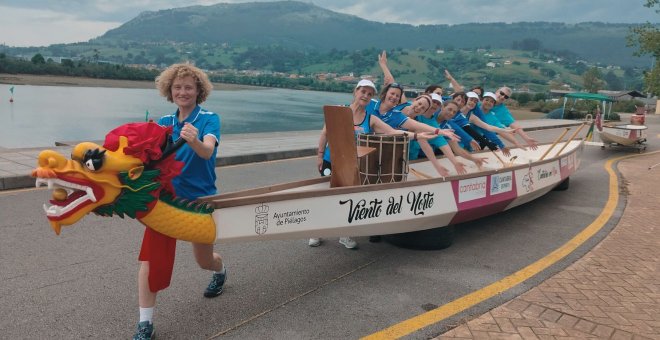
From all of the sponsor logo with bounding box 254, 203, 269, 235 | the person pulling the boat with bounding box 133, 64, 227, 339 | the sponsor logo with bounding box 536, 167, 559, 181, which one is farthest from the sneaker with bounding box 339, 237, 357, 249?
the sponsor logo with bounding box 536, 167, 559, 181

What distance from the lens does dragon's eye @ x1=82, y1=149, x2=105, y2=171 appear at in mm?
2686

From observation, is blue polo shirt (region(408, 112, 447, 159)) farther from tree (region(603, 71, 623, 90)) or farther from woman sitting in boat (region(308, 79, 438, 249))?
tree (region(603, 71, 623, 90))

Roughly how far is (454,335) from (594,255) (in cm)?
287

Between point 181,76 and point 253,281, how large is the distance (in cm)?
202

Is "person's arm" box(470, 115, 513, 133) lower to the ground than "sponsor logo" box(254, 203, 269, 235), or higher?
higher

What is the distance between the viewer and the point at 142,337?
3.23 m

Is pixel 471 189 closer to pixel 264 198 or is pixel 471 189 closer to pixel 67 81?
pixel 264 198

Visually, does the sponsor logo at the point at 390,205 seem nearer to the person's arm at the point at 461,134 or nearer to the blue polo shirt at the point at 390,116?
the blue polo shirt at the point at 390,116

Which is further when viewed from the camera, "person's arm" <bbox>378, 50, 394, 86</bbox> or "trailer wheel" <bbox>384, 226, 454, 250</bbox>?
"person's arm" <bbox>378, 50, 394, 86</bbox>

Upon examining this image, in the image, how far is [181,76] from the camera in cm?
330

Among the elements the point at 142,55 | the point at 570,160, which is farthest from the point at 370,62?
the point at 570,160

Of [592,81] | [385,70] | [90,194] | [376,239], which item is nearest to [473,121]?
[385,70]

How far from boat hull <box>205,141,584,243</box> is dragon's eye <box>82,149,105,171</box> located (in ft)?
2.64

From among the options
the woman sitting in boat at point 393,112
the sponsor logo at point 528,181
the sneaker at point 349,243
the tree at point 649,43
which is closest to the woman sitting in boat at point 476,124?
the sponsor logo at point 528,181
